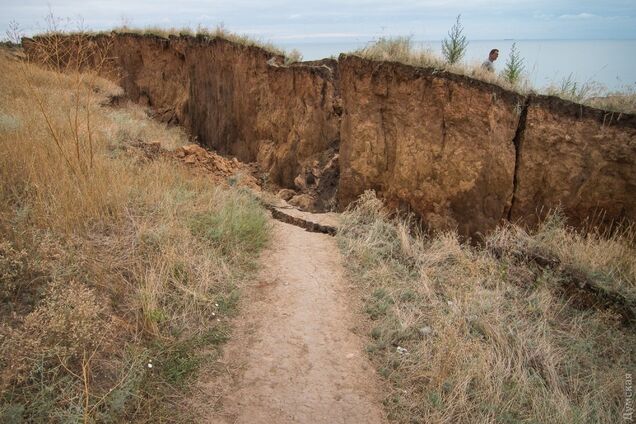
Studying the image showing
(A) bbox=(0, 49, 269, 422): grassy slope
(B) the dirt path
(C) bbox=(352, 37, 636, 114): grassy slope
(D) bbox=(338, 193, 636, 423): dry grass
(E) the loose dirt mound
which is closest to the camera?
(A) bbox=(0, 49, 269, 422): grassy slope

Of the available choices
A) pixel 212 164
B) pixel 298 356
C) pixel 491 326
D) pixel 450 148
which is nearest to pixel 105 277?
pixel 298 356

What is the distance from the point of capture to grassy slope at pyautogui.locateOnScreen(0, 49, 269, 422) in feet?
7.97

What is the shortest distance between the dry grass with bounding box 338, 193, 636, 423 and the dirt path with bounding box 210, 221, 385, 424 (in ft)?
0.78

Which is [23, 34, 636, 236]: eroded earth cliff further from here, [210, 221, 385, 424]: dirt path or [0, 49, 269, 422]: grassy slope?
[210, 221, 385, 424]: dirt path

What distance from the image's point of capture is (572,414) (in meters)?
2.99

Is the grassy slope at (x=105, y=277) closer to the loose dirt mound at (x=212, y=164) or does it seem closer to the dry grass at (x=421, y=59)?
the loose dirt mound at (x=212, y=164)

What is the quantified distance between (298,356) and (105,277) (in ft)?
5.40

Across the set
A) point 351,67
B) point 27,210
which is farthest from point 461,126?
point 27,210

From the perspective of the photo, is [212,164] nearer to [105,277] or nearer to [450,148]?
[450,148]

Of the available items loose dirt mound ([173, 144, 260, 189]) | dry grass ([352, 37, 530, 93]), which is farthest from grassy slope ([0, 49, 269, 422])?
dry grass ([352, 37, 530, 93])

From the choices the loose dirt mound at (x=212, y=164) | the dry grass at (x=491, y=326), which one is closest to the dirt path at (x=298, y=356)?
the dry grass at (x=491, y=326)

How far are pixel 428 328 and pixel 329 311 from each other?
0.91 metres

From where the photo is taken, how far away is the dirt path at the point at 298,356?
108 inches

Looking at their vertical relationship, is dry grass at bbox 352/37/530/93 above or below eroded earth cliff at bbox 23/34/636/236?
above
